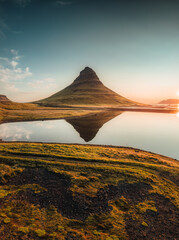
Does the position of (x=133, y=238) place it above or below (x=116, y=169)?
below

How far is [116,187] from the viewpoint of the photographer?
16188mm

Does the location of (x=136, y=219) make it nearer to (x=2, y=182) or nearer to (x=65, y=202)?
(x=65, y=202)

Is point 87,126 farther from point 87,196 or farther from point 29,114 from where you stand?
point 29,114

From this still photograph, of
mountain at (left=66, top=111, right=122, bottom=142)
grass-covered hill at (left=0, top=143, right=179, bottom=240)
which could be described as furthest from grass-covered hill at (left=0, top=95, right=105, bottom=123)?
grass-covered hill at (left=0, top=143, right=179, bottom=240)

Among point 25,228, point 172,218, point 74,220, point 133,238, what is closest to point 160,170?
point 172,218

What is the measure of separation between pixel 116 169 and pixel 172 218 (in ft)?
28.4

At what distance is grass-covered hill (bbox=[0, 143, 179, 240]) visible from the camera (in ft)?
35.3

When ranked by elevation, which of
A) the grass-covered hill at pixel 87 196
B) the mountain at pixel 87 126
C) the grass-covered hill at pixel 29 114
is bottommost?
the grass-covered hill at pixel 87 196

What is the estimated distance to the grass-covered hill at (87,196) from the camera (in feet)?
35.3

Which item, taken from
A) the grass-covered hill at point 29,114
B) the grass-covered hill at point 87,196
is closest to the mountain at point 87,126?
the grass-covered hill at point 87,196

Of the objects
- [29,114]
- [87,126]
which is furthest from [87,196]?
[29,114]

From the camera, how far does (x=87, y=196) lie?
47.7 ft

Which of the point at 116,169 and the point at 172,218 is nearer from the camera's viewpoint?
the point at 172,218

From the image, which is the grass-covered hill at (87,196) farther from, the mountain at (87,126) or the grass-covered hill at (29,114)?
the grass-covered hill at (29,114)
